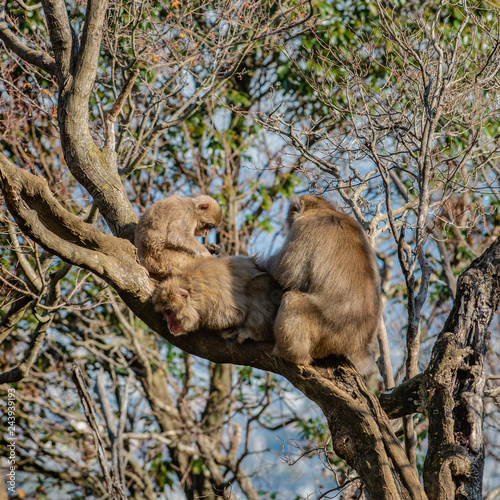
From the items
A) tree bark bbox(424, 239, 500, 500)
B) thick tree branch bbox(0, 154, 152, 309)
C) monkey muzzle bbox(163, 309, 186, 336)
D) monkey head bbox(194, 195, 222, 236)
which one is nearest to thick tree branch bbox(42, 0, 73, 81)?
thick tree branch bbox(0, 154, 152, 309)

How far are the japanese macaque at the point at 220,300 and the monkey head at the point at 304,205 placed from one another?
0.63 meters

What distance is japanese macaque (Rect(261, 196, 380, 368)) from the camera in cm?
380

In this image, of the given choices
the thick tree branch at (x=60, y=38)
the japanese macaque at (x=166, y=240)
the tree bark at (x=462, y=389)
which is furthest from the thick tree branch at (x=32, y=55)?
the tree bark at (x=462, y=389)

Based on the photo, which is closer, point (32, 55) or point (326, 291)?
point (326, 291)

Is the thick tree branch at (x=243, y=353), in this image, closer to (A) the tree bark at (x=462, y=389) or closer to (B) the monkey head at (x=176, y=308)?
(B) the monkey head at (x=176, y=308)

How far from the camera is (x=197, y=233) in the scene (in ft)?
16.5

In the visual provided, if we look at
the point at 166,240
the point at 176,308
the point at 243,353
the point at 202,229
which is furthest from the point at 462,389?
the point at 202,229

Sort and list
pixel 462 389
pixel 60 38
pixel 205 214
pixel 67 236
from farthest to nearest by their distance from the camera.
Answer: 1. pixel 205 214
2. pixel 60 38
3. pixel 67 236
4. pixel 462 389

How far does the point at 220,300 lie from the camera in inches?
160

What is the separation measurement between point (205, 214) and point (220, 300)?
1129 mm

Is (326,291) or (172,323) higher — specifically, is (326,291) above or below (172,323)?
above

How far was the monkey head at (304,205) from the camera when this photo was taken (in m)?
4.67

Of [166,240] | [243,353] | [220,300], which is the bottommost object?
[243,353]

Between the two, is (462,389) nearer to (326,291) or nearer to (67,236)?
(326,291)
